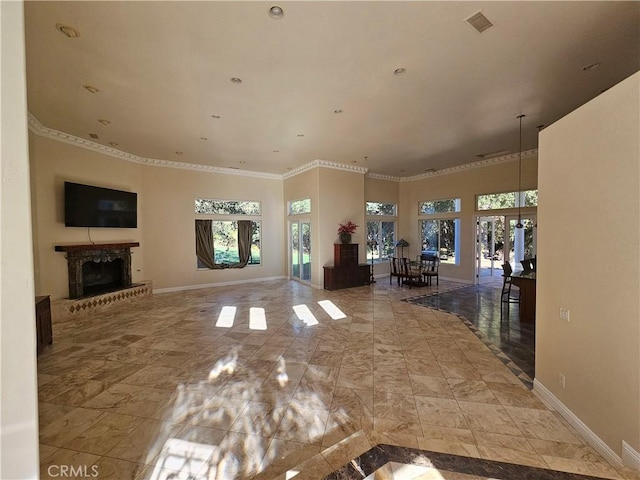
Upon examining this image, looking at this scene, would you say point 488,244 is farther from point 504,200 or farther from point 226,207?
point 226,207

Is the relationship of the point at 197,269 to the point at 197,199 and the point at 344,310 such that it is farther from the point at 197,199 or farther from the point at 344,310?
the point at 344,310

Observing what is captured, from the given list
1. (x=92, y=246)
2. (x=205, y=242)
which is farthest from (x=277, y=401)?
(x=205, y=242)

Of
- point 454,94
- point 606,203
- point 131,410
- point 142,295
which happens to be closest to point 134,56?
point 131,410

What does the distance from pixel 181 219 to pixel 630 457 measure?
861 cm

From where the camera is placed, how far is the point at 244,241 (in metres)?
8.57

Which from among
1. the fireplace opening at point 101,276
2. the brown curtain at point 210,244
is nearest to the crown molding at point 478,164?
the brown curtain at point 210,244

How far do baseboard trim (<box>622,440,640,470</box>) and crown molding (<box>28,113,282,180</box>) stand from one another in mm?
8270

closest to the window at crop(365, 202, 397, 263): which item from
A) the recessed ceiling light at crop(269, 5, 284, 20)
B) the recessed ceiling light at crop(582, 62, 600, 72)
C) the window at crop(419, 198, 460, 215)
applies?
the window at crop(419, 198, 460, 215)

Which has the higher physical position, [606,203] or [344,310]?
[606,203]

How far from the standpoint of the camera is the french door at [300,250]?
8.35m

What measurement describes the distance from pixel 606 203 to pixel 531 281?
3281 millimetres

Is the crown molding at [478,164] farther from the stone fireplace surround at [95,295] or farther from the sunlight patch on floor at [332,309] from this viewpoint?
the stone fireplace surround at [95,295]

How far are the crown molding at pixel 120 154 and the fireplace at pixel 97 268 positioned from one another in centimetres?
214

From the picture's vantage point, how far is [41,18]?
96.7 inches
